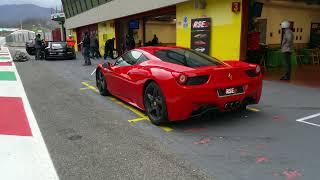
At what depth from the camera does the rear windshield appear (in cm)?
597

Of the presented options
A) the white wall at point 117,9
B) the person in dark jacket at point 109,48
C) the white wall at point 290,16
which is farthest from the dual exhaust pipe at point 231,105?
the person in dark jacket at point 109,48

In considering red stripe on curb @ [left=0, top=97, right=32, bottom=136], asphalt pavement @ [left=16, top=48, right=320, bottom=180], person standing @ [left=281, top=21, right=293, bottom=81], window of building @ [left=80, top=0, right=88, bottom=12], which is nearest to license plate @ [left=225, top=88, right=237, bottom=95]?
asphalt pavement @ [left=16, top=48, right=320, bottom=180]

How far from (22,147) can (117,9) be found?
17499 mm

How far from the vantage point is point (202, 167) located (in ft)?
13.4

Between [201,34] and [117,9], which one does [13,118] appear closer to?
[201,34]

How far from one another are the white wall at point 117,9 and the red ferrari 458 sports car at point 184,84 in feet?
26.2

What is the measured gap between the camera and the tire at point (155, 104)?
5.57 metres

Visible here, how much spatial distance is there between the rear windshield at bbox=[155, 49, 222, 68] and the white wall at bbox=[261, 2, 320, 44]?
826 centimetres

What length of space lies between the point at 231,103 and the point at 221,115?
728 millimetres

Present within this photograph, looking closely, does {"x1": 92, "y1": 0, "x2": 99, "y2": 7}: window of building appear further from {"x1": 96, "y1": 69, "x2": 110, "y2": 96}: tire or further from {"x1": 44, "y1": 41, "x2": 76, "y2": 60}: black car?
{"x1": 96, "y1": 69, "x2": 110, "y2": 96}: tire

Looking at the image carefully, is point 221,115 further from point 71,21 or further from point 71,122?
point 71,21

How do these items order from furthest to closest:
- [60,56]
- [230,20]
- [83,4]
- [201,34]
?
[83,4] < [60,56] < [201,34] < [230,20]

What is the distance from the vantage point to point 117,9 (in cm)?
2142

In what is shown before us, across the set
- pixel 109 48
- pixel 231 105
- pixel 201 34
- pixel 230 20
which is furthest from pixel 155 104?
pixel 109 48
